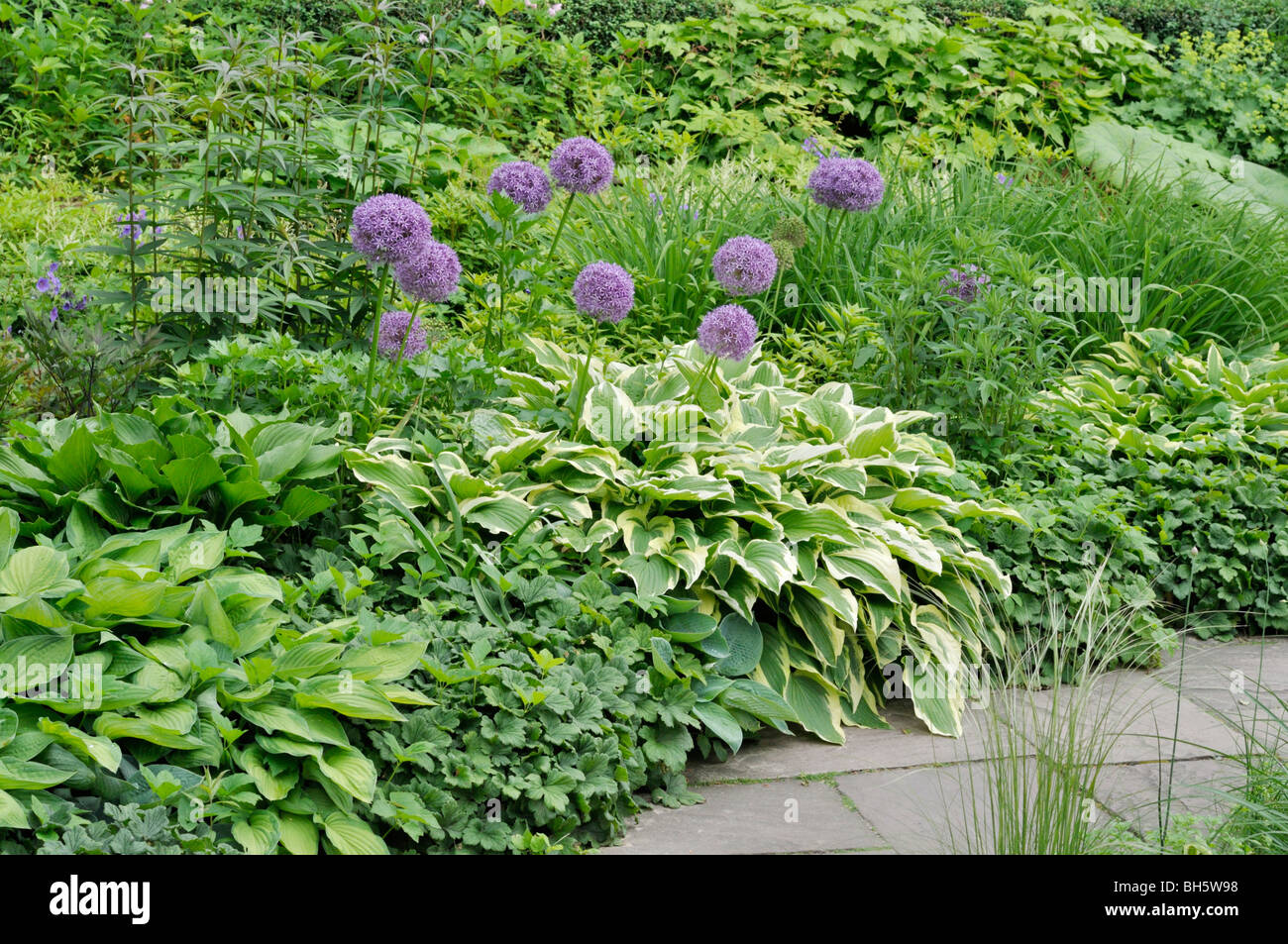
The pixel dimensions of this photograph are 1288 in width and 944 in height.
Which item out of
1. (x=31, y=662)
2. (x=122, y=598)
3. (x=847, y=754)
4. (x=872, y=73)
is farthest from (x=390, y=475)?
(x=872, y=73)

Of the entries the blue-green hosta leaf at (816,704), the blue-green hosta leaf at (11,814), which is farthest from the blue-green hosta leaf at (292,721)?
the blue-green hosta leaf at (816,704)

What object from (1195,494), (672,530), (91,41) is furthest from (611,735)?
(91,41)

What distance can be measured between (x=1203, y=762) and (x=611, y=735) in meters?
1.81

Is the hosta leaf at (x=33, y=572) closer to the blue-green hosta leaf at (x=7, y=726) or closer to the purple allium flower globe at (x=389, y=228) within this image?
the blue-green hosta leaf at (x=7, y=726)

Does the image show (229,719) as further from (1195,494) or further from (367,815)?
(1195,494)

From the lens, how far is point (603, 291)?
11.3 feet

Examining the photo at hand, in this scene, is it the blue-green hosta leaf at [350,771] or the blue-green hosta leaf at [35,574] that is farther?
the blue-green hosta leaf at [35,574]

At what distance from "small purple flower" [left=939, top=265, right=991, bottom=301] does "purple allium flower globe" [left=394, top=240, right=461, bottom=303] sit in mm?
2131

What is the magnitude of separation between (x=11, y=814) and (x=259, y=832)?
1.52ft

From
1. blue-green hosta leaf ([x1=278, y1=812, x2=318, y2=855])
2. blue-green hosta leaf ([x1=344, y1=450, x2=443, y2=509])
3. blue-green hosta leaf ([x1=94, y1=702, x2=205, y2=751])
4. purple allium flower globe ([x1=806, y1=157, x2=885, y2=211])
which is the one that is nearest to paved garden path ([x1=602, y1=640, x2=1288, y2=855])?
blue-green hosta leaf ([x1=278, y1=812, x2=318, y2=855])

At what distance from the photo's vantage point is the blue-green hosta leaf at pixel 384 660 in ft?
8.61

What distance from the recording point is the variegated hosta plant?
340 centimetres

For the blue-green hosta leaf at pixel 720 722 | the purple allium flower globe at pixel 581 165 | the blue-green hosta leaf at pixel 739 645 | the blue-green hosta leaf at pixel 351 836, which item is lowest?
the blue-green hosta leaf at pixel 720 722

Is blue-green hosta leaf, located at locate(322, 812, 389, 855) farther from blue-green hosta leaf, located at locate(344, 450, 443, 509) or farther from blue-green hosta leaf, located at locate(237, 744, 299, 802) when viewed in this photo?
blue-green hosta leaf, located at locate(344, 450, 443, 509)
